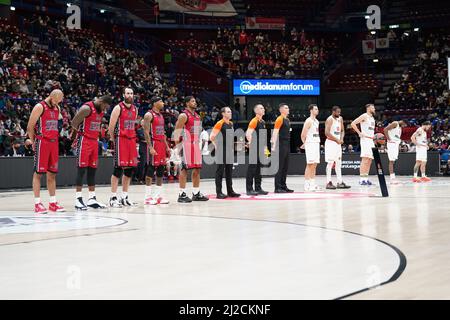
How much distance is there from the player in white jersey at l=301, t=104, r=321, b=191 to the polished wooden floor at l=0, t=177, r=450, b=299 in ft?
17.6

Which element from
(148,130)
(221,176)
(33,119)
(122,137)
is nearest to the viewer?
(33,119)

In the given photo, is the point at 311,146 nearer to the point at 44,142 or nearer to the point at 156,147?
the point at 156,147

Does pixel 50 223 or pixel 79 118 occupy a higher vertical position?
pixel 79 118

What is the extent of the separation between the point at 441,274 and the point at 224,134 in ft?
30.4

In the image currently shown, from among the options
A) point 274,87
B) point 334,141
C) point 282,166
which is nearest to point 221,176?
point 282,166

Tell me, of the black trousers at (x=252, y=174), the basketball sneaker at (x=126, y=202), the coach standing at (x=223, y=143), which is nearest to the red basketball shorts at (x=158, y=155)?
the basketball sneaker at (x=126, y=202)

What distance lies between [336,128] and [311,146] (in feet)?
3.66

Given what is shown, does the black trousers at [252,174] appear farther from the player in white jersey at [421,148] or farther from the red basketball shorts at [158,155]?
the player in white jersey at [421,148]

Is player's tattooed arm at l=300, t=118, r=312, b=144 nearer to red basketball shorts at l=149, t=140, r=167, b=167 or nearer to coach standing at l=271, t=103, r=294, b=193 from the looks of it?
coach standing at l=271, t=103, r=294, b=193

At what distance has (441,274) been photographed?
512cm

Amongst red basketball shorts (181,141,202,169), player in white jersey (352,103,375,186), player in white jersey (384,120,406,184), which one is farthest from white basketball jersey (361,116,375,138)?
red basketball shorts (181,141,202,169)

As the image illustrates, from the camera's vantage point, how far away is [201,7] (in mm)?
38844
